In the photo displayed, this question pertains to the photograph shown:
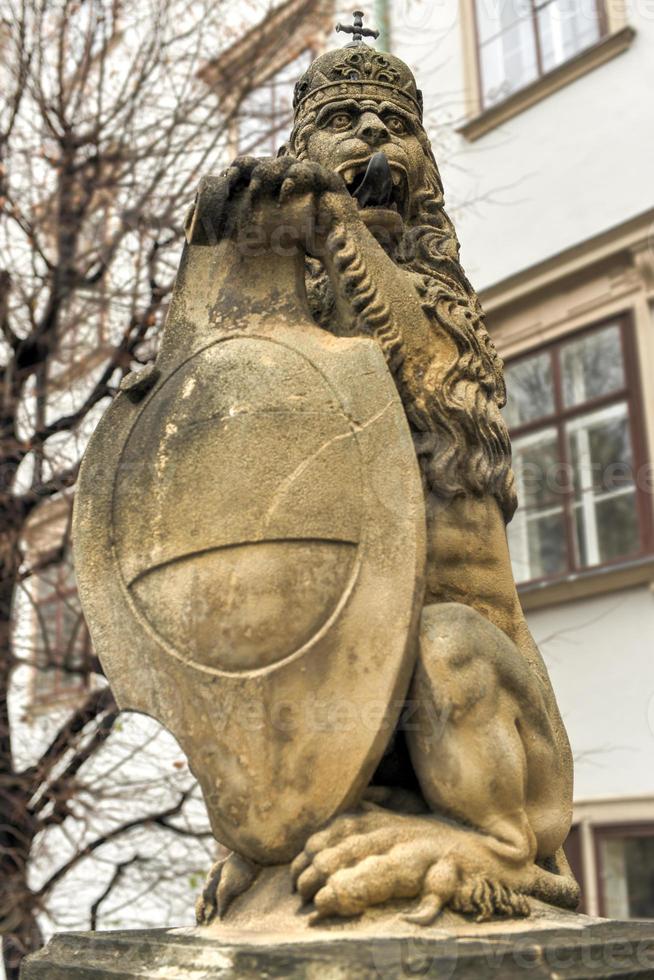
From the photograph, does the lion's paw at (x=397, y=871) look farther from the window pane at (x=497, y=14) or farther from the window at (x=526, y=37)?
the window pane at (x=497, y=14)

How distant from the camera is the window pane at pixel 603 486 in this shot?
7.06 metres

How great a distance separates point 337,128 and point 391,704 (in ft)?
4.65

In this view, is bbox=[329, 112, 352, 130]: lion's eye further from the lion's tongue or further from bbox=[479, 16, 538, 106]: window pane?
bbox=[479, 16, 538, 106]: window pane

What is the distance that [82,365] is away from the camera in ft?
21.0

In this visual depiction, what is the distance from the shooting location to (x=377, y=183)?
8.25 feet

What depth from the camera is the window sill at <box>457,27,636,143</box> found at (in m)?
7.50

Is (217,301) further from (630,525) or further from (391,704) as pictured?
(630,525)

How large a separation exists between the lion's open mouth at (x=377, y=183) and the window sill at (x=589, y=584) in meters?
4.40

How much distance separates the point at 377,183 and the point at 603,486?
16.4 ft

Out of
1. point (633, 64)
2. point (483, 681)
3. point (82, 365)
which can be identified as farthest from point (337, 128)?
point (633, 64)

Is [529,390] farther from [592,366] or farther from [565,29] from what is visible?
[565,29]

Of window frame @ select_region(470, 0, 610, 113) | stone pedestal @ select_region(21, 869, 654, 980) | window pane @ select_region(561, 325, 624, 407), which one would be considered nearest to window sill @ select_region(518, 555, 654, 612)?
window pane @ select_region(561, 325, 624, 407)

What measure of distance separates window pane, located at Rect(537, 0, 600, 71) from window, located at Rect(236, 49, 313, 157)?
1778 millimetres

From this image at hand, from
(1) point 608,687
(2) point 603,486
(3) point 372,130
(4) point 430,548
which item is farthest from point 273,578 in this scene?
(2) point 603,486
